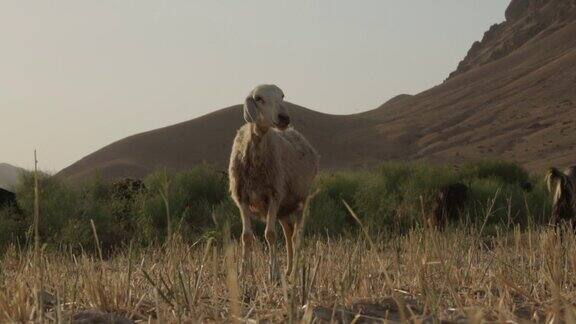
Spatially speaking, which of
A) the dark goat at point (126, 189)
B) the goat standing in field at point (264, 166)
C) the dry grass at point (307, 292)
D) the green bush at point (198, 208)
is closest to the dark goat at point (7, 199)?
the green bush at point (198, 208)

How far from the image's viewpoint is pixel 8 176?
868 inches

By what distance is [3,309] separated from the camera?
3.82m

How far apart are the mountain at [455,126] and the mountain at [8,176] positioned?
167 ft

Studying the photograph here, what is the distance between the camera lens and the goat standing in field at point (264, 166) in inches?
321

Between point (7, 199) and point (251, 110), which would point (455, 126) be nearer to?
point (7, 199)

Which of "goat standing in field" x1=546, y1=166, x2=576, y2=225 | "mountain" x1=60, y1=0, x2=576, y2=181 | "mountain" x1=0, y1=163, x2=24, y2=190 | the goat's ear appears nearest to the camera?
the goat's ear

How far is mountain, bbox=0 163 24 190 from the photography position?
19.5 meters

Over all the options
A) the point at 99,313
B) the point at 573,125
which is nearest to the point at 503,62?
the point at 573,125

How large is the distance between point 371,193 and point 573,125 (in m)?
65.0

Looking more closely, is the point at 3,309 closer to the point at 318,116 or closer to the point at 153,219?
the point at 153,219

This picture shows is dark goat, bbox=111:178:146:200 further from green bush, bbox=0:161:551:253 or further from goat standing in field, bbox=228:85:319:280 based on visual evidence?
goat standing in field, bbox=228:85:319:280

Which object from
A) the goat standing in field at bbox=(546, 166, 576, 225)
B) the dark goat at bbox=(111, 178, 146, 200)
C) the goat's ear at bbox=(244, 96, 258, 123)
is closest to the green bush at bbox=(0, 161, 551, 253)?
the dark goat at bbox=(111, 178, 146, 200)

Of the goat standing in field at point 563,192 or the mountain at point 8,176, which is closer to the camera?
the goat standing in field at point 563,192

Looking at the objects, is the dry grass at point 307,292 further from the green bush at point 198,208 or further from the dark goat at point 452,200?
the dark goat at point 452,200
